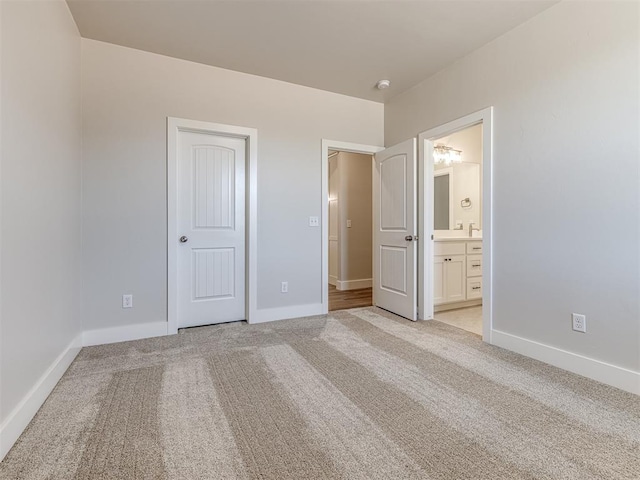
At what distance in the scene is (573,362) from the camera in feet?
6.92

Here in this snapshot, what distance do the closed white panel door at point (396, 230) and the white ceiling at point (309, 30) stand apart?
36.3 inches

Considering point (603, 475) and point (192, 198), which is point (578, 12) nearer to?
point (603, 475)

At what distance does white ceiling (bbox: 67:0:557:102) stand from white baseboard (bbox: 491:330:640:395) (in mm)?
2433

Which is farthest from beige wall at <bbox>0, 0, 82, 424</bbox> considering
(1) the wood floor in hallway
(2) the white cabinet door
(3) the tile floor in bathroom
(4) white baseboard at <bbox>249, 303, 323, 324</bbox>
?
(2) the white cabinet door

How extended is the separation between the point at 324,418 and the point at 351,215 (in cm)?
416

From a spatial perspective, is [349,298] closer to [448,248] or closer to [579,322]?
[448,248]

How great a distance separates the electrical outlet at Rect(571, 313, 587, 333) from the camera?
6.77 ft

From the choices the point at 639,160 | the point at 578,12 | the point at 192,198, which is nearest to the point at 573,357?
the point at 639,160

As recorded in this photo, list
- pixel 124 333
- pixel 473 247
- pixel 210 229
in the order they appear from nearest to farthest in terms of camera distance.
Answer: pixel 124 333, pixel 210 229, pixel 473 247

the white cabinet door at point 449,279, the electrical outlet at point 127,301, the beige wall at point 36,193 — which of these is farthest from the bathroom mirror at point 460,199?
the beige wall at point 36,193

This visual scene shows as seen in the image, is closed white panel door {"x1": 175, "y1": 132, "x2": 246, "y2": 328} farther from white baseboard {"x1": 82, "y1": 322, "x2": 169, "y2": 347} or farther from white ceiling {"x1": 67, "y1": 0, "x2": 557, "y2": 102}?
white ceiling {"x1": 67, "y1": 0, "x2": 557, "y2": 102}

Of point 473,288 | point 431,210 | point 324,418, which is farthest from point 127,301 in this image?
point 473,288

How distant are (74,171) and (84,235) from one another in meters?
0.52

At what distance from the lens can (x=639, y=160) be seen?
1797 millimetres
